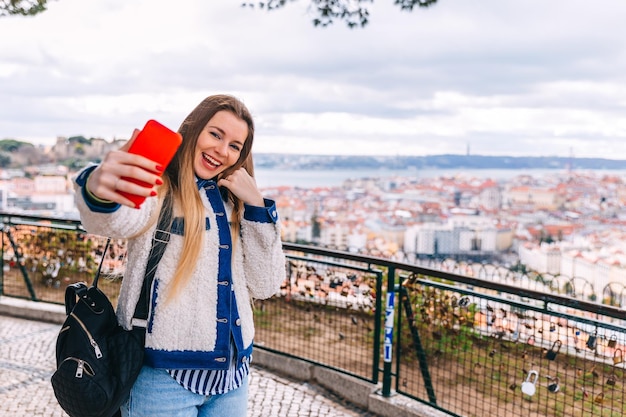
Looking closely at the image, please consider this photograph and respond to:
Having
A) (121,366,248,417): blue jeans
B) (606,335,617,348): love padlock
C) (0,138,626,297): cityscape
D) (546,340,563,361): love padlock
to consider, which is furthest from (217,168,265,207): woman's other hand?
(0,138,626,297): cityscape

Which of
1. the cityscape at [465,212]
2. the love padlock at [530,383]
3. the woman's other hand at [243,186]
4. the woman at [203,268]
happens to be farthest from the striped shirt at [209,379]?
the cityscape at [465,212]

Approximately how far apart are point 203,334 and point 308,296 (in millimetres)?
3860

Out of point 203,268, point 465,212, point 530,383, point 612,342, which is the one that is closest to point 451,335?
point 530,383

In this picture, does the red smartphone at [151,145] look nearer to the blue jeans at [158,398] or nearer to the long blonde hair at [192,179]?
the long blonde hair at [192,179]

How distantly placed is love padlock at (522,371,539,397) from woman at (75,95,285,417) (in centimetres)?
265

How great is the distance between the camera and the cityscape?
2100cm

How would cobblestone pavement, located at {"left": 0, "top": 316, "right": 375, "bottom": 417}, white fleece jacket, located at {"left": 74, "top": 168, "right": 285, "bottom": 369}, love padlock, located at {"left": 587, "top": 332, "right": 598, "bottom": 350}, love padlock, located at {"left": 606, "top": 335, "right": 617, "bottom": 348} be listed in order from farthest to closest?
cobblestone pavement, located at {"left": 0, "top": 316, "right": 375, "bottom": 417} < love padlock, located at {"left": 587, "top": 332, "right": 598, "bottom": 350} < love padlock, located at {"left": 606, "top": 335, "right": 617, "bottom": 348} < white fleece jacket, located at {"left": 74, "top": 168, "right": 285, "bottom": 369}

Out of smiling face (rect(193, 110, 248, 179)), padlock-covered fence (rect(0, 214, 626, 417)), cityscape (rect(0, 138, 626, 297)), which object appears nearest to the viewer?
smiling face (rect(193, 110, 248, 179))

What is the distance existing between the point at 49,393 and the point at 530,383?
332 centimetres

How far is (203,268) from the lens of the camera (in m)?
1.67

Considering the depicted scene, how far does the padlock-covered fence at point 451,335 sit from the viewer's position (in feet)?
11.8

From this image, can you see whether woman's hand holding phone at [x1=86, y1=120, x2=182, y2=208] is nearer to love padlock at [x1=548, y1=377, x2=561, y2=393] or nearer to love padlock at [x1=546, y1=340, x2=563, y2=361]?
love padlock at [x1=546, y1=340, x2=563, y2=361]

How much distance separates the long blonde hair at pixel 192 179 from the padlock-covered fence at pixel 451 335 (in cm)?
102

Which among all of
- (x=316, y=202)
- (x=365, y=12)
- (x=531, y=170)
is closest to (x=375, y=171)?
(x=531, y=170)
